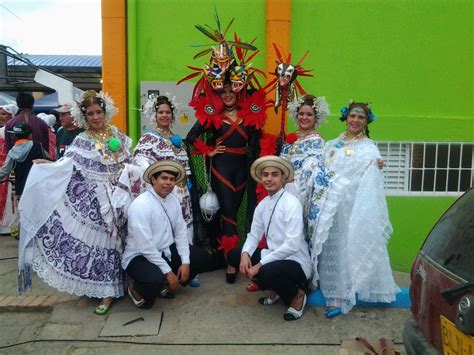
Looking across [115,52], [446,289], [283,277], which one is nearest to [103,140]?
[115,52]

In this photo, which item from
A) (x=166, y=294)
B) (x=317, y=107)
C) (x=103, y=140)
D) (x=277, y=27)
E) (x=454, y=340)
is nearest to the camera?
(x=454, y=340)

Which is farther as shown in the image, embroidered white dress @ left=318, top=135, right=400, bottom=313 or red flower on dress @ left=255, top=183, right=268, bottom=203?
red flower on dress @ left=255, top=183, right=268, bottom=203

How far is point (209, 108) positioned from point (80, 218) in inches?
66.8

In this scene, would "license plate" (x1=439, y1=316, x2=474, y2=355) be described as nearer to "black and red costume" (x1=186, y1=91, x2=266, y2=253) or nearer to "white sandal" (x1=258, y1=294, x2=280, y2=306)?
"white sandal" (x1=258, y1=294, x2=280, y2=306)

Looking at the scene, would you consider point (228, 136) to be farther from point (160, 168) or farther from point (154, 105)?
point (160, 168)

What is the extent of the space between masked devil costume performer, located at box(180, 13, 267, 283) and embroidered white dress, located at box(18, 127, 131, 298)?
1.05 metres

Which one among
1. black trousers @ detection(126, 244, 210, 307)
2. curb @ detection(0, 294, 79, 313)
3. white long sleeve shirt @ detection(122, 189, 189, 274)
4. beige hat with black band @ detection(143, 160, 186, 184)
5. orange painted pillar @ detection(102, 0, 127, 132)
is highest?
orange painted pillar @ detection(102, 0, 127, 132)

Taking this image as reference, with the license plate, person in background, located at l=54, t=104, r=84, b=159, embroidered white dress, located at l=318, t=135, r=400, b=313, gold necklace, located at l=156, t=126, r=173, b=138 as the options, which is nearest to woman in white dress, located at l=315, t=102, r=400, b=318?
embroidered white dress, located at l=318, t=135, r=400, b=313

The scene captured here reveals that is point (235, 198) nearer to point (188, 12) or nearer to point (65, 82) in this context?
point (188, 12)

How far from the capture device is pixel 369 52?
19.1 feet

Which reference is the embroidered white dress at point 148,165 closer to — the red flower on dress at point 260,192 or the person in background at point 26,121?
the red flower on dress at point 260,192

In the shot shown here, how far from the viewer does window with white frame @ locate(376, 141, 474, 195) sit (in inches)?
236

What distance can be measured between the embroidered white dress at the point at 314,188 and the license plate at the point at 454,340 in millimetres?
1972

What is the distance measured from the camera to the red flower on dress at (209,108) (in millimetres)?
4930
